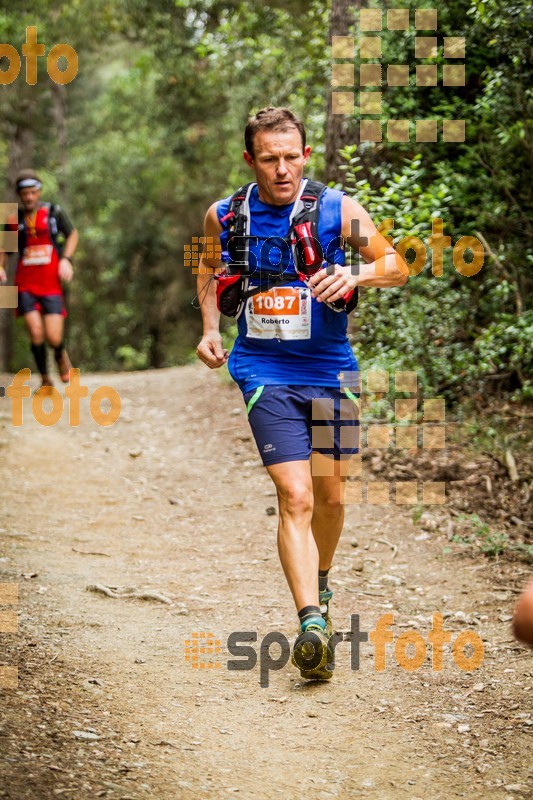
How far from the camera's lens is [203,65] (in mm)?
18250

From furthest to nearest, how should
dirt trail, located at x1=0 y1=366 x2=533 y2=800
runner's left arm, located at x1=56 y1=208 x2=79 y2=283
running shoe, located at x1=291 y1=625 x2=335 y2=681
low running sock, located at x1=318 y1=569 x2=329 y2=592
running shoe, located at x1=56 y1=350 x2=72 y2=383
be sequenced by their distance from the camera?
1. running shoe, located at x1=56 y1=350 x2=72 y2=383
2. runner's left arm, located at x1=56 y1=208 x2=79 y2=283
3. low running sock, located at x1=318 y1=569 x2=329 y2=592
4. running shoe, located at x1=291 y1=625 x2=335 y2=681
5. dirt trail, located at x1=0 y1=366 x2=533 y2=800

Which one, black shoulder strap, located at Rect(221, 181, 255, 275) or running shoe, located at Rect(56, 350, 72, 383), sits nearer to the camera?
black shoulder strap, located at Rect(221, 181, 255, 275)

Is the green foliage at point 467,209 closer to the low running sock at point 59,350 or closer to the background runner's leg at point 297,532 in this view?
the background runner's leg at point 297,532

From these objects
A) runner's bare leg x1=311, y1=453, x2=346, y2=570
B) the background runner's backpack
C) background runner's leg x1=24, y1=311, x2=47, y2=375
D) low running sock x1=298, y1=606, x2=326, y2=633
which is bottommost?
low running sock x1=298, y1=606, x2=326, y2=633

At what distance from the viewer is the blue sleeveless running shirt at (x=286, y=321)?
157 inches

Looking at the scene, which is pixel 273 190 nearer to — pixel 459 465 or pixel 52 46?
pixel 459 465

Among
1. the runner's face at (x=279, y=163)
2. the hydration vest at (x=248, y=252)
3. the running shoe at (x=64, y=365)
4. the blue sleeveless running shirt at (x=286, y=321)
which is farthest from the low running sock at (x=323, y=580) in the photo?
the running shoe at (x=64, y=365)

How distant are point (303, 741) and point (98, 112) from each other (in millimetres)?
25759

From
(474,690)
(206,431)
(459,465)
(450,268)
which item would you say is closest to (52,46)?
(206,431)

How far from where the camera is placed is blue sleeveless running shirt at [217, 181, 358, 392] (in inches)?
157

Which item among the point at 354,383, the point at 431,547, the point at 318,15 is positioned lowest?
the point at 431,547

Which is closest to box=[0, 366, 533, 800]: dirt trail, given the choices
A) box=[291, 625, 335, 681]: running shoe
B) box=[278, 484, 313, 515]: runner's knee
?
box=[291, 625, 335, 681]: running shoe

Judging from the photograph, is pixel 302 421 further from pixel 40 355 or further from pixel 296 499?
pixel 40 355

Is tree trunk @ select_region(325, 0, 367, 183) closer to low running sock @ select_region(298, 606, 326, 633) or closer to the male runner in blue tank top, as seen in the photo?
the male runner in blue tank top
